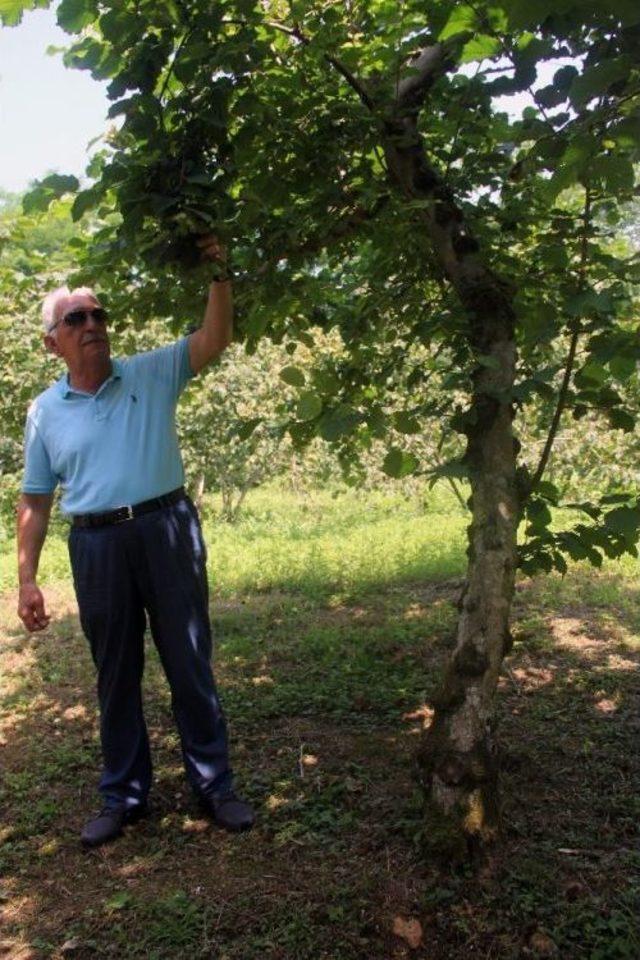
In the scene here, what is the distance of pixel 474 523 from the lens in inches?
121

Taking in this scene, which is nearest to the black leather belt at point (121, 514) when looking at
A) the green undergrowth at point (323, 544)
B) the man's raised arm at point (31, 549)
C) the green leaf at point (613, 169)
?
the man's raised arm at point (31, 549)

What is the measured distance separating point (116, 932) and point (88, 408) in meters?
1.81

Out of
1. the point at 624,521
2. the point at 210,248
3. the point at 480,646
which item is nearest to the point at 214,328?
the point at 210,248

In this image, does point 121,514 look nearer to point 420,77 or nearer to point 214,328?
point 214,328

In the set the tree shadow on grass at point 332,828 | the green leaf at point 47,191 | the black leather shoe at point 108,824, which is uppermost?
the green leaf at point 47,191

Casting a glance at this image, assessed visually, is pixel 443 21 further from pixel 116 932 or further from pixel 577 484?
pixel 577 484

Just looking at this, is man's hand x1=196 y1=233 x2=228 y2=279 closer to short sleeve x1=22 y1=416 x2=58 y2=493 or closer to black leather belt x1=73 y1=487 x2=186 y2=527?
black leather belt x1=73 y1=487 x2=186 y2=527

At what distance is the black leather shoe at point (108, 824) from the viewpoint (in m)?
3.12

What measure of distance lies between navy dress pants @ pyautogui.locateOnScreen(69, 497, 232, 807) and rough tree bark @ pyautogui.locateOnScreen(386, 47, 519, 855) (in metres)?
0.88

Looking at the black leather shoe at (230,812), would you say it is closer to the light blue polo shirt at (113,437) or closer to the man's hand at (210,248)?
the light blue polo shirt at (113,437)

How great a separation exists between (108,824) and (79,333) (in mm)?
1910

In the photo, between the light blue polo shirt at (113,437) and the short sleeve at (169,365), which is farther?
the short sleeve at (169,365)

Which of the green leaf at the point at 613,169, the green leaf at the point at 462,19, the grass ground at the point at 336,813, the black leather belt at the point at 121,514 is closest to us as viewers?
→ the green leaf at the point at 613,169

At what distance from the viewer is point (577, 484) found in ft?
31.9
